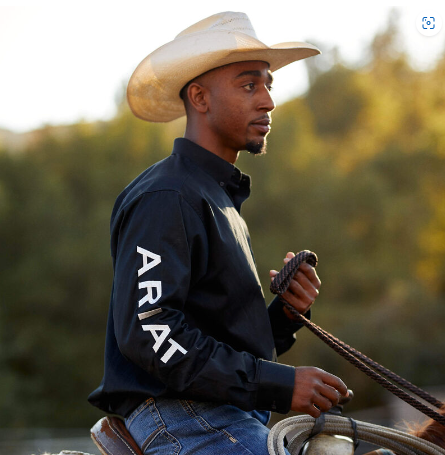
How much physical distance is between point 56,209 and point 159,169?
17130mm

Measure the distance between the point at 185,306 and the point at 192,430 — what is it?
0.40 m

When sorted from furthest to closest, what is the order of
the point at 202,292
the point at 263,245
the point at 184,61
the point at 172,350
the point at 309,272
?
the point at 263,245 → the point at 184,61 → the point at 309,272 → the point at 202,292 → the point at 172,350

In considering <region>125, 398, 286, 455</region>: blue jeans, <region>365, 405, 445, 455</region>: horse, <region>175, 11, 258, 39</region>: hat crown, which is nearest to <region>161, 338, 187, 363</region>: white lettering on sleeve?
<region>125, 398, 286, 455</region>: blue jeans

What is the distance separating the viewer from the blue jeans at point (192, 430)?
193 cm

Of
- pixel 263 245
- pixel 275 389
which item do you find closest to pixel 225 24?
pixel 275 389

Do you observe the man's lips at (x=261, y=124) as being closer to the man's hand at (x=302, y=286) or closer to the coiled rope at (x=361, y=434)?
the man's hand at (x=302, y=286)

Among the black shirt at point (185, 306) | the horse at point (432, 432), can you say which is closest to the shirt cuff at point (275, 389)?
the black shirt at point (185, 306)

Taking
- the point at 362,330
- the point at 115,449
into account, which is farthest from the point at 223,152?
the point at 362,330

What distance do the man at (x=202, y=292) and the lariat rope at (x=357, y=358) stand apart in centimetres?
7

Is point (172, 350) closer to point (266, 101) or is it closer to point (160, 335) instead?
point (160, 335)

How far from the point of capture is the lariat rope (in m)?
2.10

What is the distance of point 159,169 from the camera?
2.22m

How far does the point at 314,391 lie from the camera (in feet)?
6.39

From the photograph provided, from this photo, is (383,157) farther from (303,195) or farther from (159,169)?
(159,169)
